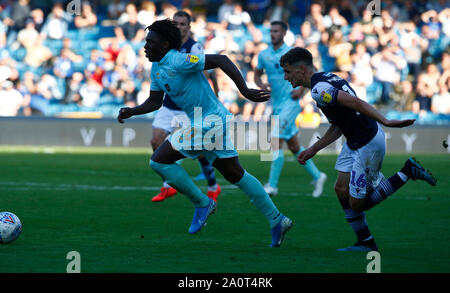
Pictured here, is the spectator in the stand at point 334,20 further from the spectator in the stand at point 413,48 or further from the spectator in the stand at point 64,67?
the spectator in the stand at point 64,67

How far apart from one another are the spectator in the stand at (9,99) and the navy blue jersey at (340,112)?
63.3 feet

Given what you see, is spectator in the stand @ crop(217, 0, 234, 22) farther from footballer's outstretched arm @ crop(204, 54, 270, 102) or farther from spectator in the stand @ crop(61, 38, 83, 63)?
footballer's outstretched arm @ crop(204, 54, 270, 102)

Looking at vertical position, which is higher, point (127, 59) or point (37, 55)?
point (127, 59)

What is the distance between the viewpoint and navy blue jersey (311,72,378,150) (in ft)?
23.4

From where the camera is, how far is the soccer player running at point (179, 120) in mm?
11523

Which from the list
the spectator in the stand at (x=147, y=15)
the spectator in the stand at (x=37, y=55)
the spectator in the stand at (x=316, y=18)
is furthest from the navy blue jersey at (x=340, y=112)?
the spectator in the stand at (x=37, y=55)

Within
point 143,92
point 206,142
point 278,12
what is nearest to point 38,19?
point 143,92

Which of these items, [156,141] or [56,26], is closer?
[156,141]

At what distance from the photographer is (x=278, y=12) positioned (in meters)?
27.6

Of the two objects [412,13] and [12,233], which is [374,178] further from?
[412,13]

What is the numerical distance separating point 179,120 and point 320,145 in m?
5.45

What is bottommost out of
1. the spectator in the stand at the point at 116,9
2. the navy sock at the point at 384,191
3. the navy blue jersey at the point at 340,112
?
the spectator in the stand at the point at 116,9

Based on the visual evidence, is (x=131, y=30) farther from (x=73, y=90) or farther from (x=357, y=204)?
(x=357, y=204)

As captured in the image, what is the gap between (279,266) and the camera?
264 inches
